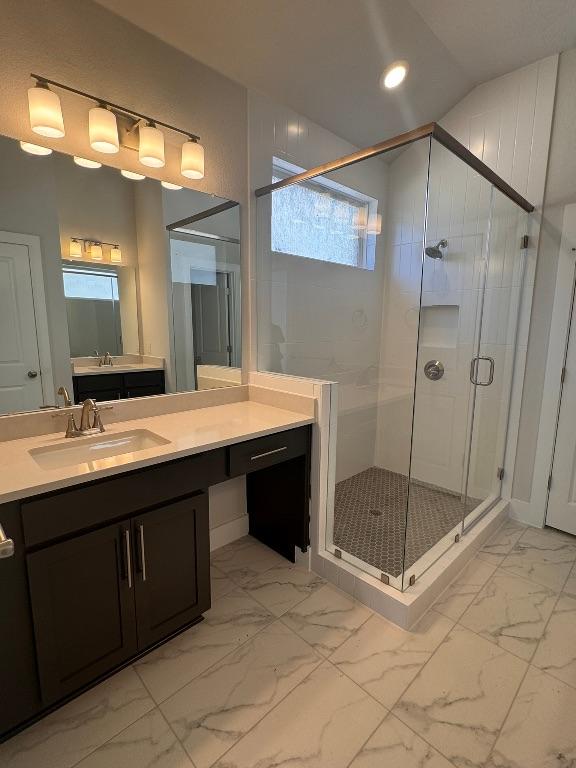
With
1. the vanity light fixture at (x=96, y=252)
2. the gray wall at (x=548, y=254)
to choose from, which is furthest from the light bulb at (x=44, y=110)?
the gray wall at (x=548, y=254)

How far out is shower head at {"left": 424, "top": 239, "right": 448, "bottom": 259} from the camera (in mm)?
2274

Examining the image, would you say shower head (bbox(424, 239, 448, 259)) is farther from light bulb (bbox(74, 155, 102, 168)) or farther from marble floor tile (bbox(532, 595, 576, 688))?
marble floor tile (bbox(532, 595, 576, 688))

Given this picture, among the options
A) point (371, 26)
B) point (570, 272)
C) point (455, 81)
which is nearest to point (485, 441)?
point (570, 272)

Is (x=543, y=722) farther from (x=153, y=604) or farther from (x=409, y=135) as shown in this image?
(x=409, y=135)

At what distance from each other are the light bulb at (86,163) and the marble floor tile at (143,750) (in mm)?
2032

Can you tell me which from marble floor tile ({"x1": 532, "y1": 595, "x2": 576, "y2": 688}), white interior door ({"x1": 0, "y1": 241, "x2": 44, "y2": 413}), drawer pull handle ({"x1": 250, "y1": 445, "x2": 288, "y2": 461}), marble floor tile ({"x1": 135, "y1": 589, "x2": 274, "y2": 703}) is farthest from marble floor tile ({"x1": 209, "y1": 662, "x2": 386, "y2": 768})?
white interior door ({"x1": 0, "y1": 241, "x2": 44, "y2": 413})

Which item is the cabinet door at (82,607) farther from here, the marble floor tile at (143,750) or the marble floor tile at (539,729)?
the marble floor tile at (539,729)

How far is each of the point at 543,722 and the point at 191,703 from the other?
1.15 metres

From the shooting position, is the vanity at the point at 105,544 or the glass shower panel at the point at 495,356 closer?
the vanity at the point at 105,544

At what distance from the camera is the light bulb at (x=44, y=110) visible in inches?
51.4

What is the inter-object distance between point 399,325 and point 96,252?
1.89 metres

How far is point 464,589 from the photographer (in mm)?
1817

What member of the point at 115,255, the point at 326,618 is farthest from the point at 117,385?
the point at 326,618

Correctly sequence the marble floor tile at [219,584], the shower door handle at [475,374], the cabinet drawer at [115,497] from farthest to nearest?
the shower door handle at [475,374]
the marble floor tile at [219,584]
the cabinet drawer at [115,497]
